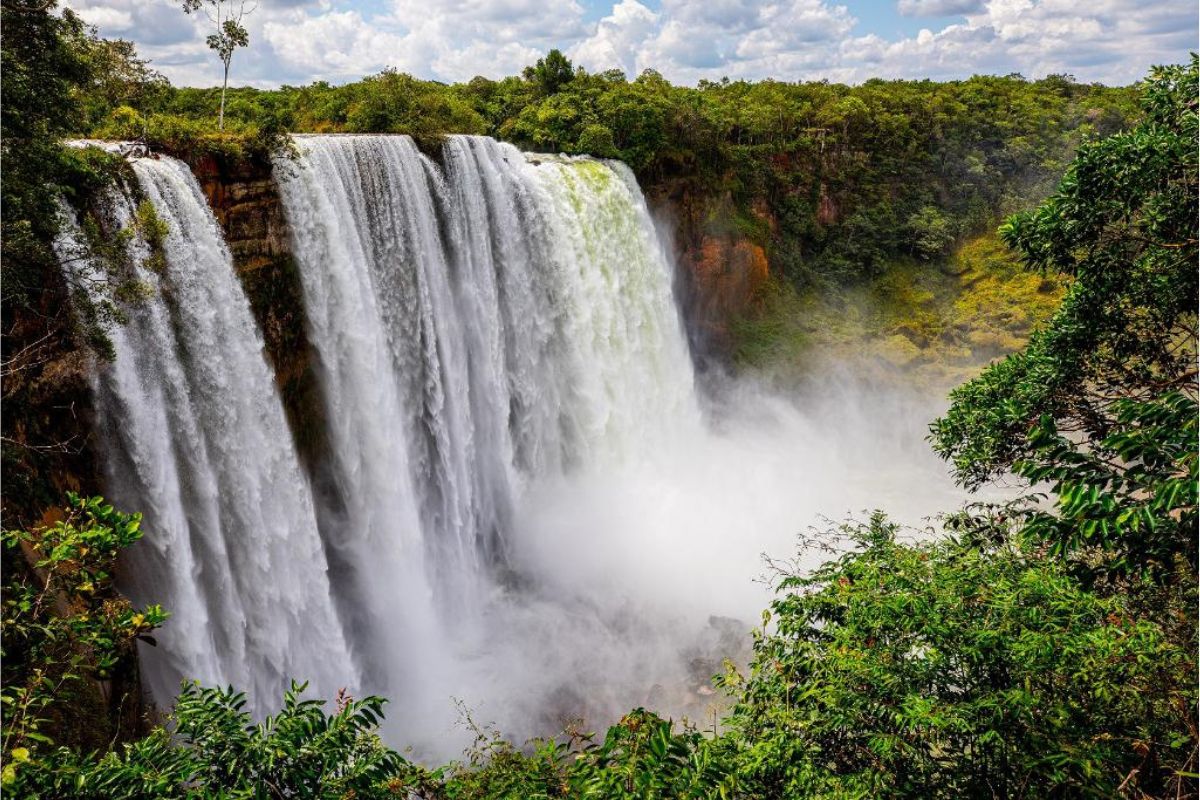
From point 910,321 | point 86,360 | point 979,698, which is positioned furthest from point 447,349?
point 910,321

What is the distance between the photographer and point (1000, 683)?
529 centimetres

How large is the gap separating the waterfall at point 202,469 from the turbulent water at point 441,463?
0.04 m

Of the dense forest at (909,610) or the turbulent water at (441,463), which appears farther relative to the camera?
the turbulent water at (441,463)

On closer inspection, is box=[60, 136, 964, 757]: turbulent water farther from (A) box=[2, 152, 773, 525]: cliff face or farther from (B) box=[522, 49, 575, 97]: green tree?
(B) box=[522, 49, 575, 97]: green tree

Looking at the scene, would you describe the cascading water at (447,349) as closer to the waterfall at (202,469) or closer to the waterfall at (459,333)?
the waterfall at (459,333)

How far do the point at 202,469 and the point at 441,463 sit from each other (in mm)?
6201

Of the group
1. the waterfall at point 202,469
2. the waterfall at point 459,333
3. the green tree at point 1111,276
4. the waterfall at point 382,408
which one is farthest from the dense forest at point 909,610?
the waterfall at point 459,333

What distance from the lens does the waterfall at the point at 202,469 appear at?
10.3 metres

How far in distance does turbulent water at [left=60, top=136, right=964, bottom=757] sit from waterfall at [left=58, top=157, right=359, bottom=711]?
36 millimetres

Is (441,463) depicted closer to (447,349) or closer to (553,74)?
(447,349)

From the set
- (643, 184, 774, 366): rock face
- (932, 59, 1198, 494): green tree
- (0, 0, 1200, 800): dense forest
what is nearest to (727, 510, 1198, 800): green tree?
(0, 0, 1200, 800): dense forest

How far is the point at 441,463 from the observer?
17078 millimetres

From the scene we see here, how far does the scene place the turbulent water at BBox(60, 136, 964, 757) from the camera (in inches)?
437

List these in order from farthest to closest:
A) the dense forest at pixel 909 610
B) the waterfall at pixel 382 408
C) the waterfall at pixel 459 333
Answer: the waterfall at pixel 459 333 < the waterfall at pixel 382 408 < the dense forest at pixel 909 610
